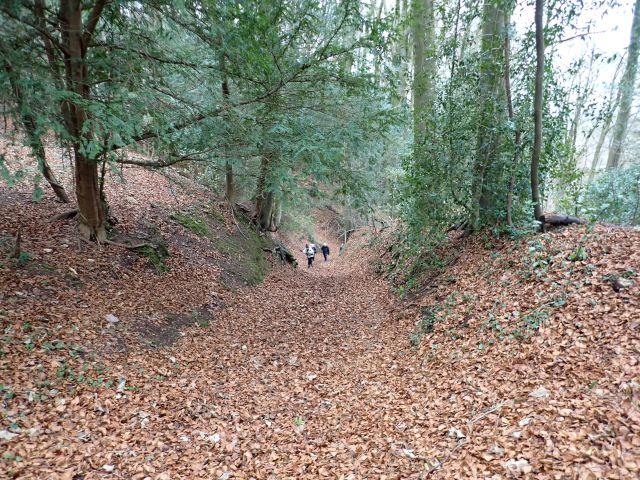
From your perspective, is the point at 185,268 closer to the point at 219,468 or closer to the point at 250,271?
A: the point at 250,271

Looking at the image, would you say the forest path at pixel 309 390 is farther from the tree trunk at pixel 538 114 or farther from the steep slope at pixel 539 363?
the tree trunk at pixel 538 114

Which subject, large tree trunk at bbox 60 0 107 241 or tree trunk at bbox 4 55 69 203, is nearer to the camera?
tree trunk at bbox 4 55 69 203

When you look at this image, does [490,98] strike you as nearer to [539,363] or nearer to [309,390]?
[539,363]

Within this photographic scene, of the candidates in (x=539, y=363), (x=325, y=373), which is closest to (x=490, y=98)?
(x=539, y=363)

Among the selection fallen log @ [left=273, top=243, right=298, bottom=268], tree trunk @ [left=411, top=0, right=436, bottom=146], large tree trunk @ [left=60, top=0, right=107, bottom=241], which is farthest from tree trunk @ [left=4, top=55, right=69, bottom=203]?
fallen log @ [left=273, top=243, right=298, bottom=268]

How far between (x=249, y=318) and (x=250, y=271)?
3.25m

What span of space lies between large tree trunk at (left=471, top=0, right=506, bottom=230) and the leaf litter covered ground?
145cm

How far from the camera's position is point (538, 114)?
19.9 feet

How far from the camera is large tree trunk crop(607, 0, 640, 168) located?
7.08 meters

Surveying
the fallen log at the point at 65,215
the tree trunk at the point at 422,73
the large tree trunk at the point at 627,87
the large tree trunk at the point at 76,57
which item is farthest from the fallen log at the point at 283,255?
the large tree trunk at the point at 627,87

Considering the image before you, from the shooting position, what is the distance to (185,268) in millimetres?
8797

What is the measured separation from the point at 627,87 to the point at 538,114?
4727 mm

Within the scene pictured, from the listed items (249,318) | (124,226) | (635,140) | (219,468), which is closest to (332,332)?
(249,318)

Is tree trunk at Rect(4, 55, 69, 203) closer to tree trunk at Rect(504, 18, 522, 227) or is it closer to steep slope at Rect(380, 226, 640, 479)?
steep slope at Rect(380, 226, 640, 479)
